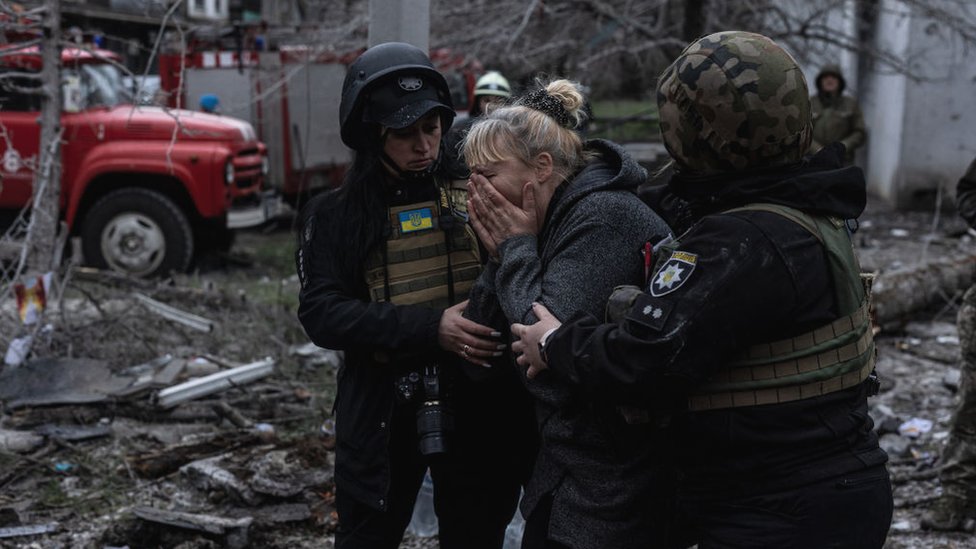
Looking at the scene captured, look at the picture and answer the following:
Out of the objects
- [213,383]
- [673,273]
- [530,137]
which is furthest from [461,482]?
[213,383]

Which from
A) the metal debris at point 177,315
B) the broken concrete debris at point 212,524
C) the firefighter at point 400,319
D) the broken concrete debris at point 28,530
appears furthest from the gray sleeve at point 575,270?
the metal debris at point 177,315

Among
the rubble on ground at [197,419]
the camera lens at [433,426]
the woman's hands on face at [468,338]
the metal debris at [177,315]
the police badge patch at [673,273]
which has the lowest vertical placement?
the rubble on ground at [197,419]

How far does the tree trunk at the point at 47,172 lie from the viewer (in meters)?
6.40

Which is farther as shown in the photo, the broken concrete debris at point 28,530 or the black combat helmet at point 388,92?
the broken concrete debris at point 28,530

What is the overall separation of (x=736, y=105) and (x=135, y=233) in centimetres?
895

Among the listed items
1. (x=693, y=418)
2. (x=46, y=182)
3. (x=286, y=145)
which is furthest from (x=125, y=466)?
(x=286, y=145)

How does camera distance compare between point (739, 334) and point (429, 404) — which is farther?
point (429, 404)

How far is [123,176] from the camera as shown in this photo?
10.3 metres

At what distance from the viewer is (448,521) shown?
296 cm

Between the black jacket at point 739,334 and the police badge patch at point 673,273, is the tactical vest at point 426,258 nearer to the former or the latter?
the black jacket at point 739,334

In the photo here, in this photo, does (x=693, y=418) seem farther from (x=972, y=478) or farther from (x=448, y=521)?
(x=972, y=478)

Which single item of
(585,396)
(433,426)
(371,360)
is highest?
(585,396)

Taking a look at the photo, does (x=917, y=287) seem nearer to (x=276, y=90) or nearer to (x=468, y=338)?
(x=468, y=338)

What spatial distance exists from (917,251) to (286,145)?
7.28m
